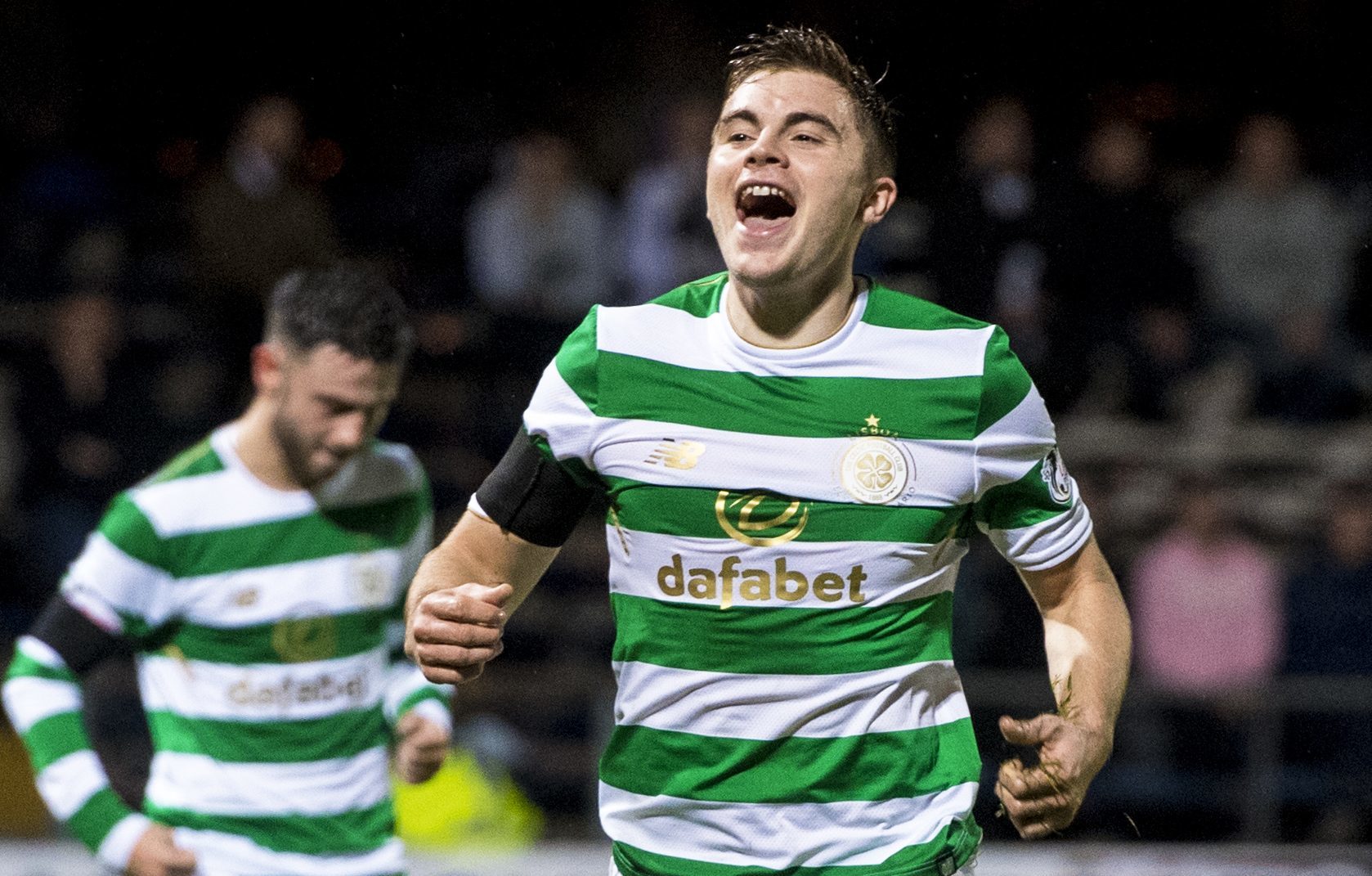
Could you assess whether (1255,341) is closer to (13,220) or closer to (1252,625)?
(1252,625)

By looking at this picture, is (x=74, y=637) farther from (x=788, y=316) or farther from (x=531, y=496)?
(x=788, y=316)

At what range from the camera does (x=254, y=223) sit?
265 inches

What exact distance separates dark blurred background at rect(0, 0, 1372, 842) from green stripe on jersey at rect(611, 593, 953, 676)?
93.8 inches

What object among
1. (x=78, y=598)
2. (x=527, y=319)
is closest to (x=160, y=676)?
(x=78, y=598)

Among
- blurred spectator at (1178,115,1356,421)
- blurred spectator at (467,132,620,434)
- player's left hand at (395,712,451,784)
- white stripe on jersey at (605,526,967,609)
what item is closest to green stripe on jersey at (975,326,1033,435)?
white stripe on jersey at (605,526,967,609)

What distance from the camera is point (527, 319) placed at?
6.14 m

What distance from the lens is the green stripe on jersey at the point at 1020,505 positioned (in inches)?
108

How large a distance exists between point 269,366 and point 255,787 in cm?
94

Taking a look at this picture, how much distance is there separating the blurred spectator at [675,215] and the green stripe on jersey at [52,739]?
2572mm

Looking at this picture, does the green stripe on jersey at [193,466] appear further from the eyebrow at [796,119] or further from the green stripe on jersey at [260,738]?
the eyebrow at [796,119]

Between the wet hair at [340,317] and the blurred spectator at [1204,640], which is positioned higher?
the wet hair at [340,317]

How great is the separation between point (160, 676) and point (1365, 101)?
550 centimetres

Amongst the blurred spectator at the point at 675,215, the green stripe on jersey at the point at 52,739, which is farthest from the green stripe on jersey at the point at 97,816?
the blurred spectator at the point at 675,215

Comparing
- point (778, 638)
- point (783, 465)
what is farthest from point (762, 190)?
point (778, 638)
